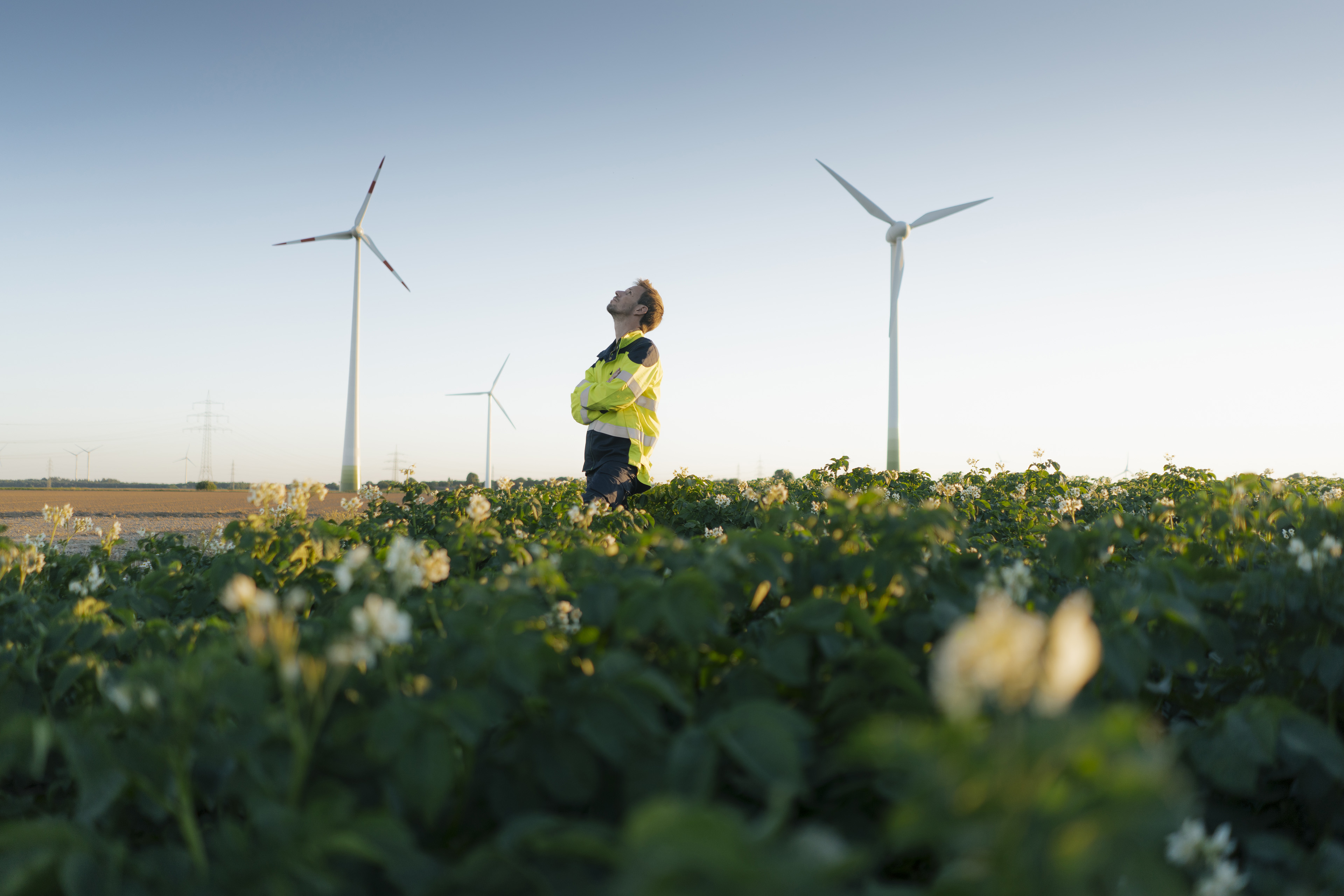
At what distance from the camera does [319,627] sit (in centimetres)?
274

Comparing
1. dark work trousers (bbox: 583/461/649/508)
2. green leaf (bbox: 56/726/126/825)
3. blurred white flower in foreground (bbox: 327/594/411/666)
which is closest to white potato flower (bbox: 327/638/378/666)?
blurred white flower in foreground (bbox: 327/594/411/666)

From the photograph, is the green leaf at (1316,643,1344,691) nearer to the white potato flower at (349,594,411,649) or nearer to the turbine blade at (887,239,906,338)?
the white potato flower at (349,594,411,649)

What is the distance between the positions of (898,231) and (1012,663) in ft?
81.1

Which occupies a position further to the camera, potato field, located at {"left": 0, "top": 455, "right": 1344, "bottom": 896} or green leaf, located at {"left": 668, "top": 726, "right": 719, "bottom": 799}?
green leaf, located at {"left": 668, "top": 726, "right": 719, "bottom": 799}

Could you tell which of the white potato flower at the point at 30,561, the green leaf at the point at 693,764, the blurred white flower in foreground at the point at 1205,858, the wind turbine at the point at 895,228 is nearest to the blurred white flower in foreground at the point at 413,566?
the green leaf at the point at 693,764

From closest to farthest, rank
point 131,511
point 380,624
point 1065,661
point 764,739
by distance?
point 1065,661
point 764,739
point 380,624
point 131,511

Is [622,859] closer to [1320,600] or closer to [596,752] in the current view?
[596,752]

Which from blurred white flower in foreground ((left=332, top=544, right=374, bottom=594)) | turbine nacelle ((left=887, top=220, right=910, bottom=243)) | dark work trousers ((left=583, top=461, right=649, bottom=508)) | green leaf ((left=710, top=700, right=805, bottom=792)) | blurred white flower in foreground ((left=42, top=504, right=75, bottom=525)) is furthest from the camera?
turbine nacelle ((left=887, top=220, right=910, bottom=243))

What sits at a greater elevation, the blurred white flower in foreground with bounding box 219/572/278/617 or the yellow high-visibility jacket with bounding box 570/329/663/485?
the yellow high-visibility jacket with bounding box 570/329/663/485

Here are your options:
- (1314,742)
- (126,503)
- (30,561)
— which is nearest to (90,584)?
(30,561)

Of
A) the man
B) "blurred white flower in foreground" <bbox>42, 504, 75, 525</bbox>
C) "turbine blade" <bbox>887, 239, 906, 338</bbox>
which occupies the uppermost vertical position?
"turbine blade" <bbox>887, 239, 906, 338</bbox>

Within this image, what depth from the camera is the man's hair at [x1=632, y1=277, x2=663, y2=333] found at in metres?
9.85

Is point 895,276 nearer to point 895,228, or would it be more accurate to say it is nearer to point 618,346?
point 895,228

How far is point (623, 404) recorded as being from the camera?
9.00 m
